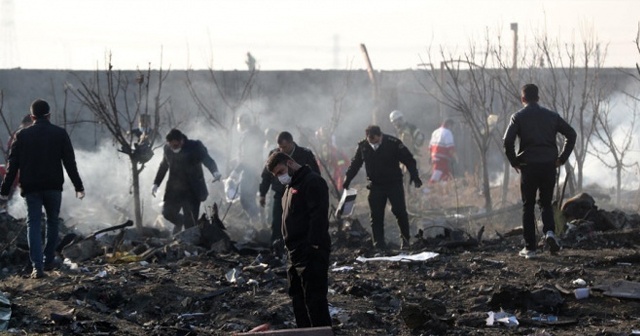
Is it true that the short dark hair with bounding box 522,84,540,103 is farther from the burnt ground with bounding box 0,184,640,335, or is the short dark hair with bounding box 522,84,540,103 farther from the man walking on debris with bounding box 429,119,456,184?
the man walking on debris with bounding box 429,119,456,184

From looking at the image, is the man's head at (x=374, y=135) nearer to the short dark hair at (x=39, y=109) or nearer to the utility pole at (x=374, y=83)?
the short dark hair at (x=39, y=109)

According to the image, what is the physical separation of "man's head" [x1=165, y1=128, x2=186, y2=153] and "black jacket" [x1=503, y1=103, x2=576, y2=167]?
5.17 meters

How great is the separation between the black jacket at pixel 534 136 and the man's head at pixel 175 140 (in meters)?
5.17

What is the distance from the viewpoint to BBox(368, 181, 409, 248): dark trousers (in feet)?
44.9

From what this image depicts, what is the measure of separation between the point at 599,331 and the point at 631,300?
104cm

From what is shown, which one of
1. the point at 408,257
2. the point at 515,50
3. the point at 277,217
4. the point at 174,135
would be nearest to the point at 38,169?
the point at 277,217

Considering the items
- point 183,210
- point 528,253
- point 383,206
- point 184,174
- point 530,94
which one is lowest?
point 528,253

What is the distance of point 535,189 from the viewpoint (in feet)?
37.7

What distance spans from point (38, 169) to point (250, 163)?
9024 millimetres

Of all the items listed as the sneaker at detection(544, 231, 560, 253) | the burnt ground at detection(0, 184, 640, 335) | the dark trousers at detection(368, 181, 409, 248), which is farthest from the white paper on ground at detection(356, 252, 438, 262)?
the sneaker at detection(544, 231, 560, 253)

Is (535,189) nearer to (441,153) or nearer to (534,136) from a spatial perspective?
(534,136)

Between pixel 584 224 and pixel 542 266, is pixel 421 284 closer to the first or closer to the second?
pixel 542 266

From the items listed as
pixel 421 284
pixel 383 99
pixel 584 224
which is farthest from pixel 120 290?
pixel 383 99

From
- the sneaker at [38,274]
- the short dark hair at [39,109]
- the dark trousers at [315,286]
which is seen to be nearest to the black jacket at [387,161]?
the short dark hair at [39,109]
